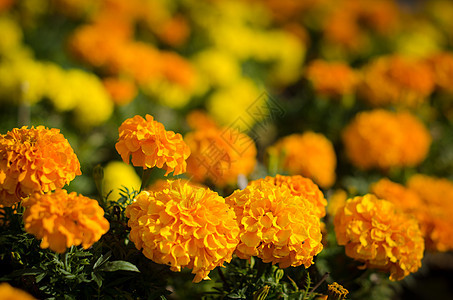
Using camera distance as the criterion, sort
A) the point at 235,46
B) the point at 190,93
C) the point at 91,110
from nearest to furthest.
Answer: the point at 91,110
the point at 190,93
the point at 235,46

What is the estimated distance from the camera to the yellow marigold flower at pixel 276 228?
1123mm

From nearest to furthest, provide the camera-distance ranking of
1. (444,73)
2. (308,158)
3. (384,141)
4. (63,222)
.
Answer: (63,222) < (308,158) < (384,141) < (444,73)

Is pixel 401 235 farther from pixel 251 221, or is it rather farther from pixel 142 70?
pixel 142 70

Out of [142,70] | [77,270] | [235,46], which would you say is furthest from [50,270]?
[235,46]

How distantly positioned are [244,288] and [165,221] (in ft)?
1.31

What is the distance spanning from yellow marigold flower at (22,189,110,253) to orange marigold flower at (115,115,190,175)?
0.79 ft

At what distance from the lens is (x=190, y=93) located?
10.0 feet

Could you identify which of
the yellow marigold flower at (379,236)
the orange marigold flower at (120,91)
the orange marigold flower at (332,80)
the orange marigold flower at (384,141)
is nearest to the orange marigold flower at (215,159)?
the yellow marigold flower at (379,236)

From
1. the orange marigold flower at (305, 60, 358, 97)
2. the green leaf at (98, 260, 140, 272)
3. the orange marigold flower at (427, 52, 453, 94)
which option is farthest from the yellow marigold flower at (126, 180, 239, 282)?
the orange marigold flower at (427, 52, 453, 94)

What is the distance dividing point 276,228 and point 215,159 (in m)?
0.74

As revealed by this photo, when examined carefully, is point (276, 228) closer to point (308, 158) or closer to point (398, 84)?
point (308, 158)

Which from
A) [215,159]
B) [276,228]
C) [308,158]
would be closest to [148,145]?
[276,228]

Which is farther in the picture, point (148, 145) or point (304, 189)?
point (304, 189)

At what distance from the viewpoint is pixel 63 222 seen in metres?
0.96
